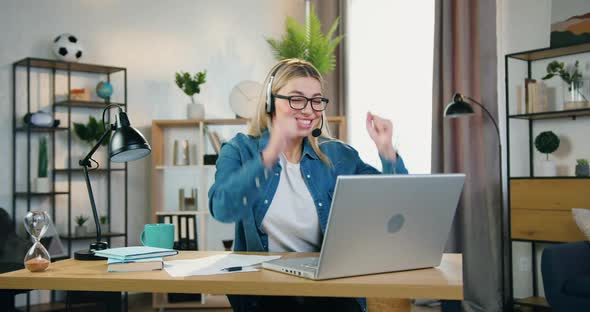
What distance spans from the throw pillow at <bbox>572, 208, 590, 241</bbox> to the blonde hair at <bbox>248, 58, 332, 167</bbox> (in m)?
1.99

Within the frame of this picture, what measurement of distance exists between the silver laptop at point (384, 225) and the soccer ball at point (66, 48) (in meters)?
3.63

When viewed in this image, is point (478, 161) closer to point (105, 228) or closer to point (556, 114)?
point (556, 114)

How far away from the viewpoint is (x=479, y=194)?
4.38 meters

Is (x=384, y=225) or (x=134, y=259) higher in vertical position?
(x=384, y=225)

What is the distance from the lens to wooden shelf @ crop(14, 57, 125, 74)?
454 centimetres

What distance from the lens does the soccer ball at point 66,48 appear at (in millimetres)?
4645

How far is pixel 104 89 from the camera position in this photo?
4824 millimetres

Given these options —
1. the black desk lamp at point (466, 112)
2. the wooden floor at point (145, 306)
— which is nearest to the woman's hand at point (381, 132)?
the black desk lamp at point (466, 112)

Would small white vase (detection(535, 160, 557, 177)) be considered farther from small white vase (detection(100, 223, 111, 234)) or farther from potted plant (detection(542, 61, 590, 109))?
small white vase (detection(100, 223, 111, 234))

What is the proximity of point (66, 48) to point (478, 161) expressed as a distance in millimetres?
3107

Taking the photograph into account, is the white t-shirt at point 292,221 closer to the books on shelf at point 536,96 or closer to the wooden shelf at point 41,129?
the books on shelf at point 536,96

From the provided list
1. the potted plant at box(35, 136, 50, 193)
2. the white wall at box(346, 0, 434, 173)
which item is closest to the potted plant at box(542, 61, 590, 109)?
the white wall at box(346, 0, 434, 173)

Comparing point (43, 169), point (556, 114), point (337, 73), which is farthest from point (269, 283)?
point (337, 73)

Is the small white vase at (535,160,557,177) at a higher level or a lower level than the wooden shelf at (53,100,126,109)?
lower
